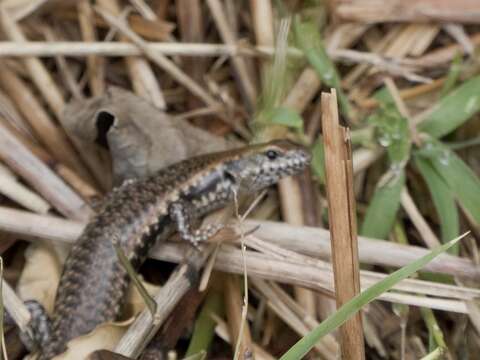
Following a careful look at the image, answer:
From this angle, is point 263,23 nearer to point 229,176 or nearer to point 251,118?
point 251,118

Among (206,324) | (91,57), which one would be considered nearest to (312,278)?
(206,324)

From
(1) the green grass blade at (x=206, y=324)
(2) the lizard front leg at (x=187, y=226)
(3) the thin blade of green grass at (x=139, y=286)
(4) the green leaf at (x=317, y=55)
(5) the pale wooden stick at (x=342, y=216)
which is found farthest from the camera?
(4) the green leaf at (x=317, y=55)

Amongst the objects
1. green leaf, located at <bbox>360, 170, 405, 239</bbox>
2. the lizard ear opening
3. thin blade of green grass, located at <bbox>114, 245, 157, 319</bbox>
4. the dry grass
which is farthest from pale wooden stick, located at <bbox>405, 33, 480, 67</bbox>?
thin blade of green grass, located at <bbox>114, 245, 157, 319</bbox>

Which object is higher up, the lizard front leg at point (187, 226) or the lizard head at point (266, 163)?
the lizard head at point (266, 163)

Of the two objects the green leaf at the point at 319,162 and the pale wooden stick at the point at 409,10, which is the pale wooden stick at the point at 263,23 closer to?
the pale wooden stick at the point at 409,10

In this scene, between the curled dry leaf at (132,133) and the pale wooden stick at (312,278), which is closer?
the pale wooden stick at (312,278)

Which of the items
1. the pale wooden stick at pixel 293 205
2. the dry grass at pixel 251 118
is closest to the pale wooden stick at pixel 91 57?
the dry grass at pixel 251 118
